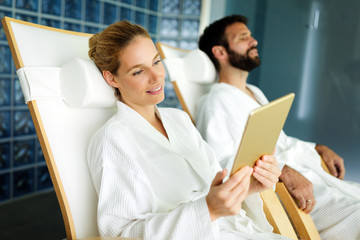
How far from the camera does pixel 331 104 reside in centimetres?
354

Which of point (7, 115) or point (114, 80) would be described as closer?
point (114, 80)

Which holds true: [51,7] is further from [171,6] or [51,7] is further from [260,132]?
[260,132]

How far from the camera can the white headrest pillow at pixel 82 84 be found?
1.36 m

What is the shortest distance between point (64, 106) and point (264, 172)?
79cm

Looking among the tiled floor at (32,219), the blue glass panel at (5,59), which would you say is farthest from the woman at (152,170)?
the blue glass panel at (5,59)


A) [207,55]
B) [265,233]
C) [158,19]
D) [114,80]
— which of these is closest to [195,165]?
[265,233]

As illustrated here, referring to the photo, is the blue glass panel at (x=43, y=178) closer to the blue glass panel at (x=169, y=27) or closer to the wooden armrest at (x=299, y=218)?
the blue glass panel at (x=169, y=27)

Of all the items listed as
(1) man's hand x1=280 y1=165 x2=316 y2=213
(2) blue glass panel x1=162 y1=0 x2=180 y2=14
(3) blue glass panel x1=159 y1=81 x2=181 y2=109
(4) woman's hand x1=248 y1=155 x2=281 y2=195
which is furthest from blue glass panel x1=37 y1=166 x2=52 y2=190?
(4) woman's hand x1=248 y1=155 x2=281 y2=195

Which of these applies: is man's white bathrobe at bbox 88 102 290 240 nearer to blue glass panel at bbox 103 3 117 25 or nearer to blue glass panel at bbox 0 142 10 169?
blue glass panel at bbox 0 142 10 169

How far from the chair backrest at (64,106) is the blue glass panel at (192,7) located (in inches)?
106

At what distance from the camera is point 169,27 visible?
13.1 feet

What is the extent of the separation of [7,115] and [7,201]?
0.71 meters

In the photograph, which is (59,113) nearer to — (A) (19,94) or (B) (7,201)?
(A) (19,94)

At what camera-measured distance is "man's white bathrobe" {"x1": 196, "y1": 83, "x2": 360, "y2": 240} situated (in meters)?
1.64
